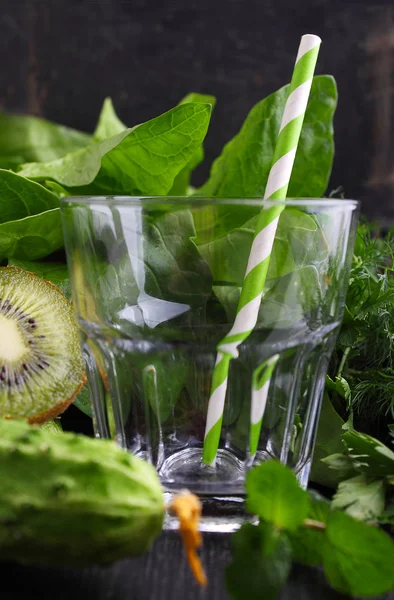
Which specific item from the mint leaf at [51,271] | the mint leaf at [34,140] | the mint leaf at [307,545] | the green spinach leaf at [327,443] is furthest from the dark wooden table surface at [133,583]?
the mint leaf at [34,140]

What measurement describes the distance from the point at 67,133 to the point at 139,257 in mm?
606

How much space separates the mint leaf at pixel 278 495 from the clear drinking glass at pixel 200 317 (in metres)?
0.08

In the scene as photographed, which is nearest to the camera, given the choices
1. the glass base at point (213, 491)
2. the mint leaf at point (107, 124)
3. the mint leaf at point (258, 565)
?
the mint leaf at point (258, 565)

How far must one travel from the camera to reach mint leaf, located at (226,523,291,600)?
307mm

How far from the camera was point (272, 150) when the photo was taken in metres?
0.59

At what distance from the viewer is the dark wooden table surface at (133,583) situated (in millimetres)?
335

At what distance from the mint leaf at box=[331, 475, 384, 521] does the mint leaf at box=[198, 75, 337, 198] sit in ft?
0.89

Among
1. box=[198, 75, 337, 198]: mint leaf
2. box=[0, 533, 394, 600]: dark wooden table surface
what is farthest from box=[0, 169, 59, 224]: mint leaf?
box=[0, 533, 394, 600]: dark wooden table surface

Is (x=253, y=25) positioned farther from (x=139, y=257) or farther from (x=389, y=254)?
(x=139, y=257)

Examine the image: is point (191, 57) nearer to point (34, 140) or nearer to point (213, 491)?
point (34, 140)

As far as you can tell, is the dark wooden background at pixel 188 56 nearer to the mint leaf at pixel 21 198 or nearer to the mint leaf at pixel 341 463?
the mint leaf at pixel 21 198

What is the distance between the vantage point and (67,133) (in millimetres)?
958

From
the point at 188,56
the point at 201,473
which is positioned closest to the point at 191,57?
the point at 188,56

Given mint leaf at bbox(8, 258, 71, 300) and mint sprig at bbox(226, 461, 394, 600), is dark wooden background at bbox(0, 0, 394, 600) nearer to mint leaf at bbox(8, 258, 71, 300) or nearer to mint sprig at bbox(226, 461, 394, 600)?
mint leaf at bbox(8, 258, 71, 300)
